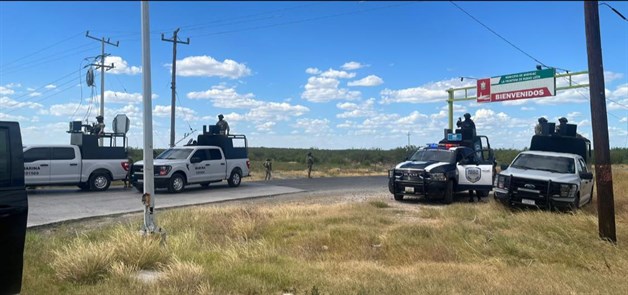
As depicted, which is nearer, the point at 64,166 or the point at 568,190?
the point at 568,190

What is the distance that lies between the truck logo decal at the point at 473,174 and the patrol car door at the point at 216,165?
10.0 m

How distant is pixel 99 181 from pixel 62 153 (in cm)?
176

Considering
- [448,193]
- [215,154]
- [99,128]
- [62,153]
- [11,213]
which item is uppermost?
[99,128]

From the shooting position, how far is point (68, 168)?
1978 cm

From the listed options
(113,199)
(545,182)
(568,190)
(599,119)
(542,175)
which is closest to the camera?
(599,119)

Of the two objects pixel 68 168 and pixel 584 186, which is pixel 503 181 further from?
pixel 68 168

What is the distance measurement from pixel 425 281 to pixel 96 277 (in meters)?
4.07

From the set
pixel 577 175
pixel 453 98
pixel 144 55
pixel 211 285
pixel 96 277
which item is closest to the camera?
pixel 211 285

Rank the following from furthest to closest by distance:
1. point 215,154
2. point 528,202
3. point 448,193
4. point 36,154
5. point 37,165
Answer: point 215,154
point 36,154
point 37,165
point 448,193
point 528,202

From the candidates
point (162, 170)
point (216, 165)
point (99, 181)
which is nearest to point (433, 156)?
point (216, 165)

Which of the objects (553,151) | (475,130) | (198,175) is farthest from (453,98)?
(198,175)

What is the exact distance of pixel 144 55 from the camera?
8805mm

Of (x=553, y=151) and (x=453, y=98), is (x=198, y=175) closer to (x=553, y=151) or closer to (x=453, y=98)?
(x=553, y=151)

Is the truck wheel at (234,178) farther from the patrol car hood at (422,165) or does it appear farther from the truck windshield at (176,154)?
the patrol car hood at (422,165)
